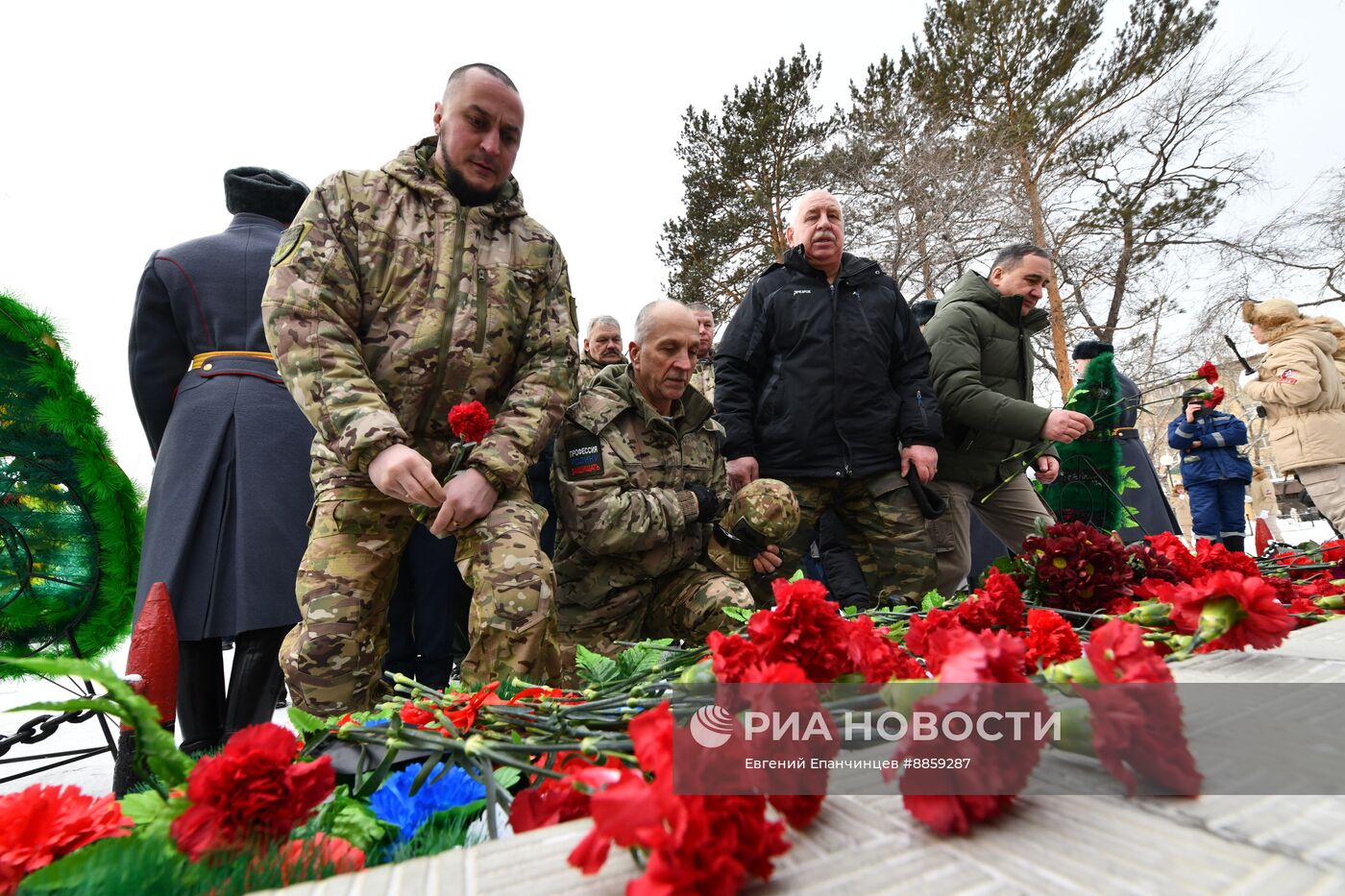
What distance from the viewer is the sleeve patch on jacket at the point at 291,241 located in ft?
6.04

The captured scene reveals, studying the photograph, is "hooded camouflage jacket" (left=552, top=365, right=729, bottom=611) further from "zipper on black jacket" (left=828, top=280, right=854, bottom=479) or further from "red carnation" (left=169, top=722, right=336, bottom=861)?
"red carnation" (left=169, top=722, right=336, bottom=861)

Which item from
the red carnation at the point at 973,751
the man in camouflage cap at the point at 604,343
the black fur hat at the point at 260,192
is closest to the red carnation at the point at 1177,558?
the red carnation at the point at 973,751

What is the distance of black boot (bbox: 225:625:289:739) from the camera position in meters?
2.05

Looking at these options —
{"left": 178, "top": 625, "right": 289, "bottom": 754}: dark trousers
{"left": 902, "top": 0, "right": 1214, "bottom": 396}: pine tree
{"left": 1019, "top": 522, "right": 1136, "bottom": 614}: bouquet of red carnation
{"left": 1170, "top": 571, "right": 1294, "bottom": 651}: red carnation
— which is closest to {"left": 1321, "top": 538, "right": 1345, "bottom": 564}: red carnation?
{"left": 1019, "top": 522, "right": 1136, "bottom": 614}: bouquet of red carnation

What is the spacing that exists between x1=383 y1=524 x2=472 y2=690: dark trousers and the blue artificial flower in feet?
6.31

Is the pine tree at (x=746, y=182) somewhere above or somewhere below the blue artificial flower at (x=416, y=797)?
above

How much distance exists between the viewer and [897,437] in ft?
10.3

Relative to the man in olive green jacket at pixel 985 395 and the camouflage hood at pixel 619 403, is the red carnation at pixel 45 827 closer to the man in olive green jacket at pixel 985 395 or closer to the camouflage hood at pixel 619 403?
the camouflage hood at pixel 619 403

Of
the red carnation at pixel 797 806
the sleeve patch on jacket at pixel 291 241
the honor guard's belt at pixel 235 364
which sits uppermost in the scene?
the sleeve patch on jacket at pixel 291 241

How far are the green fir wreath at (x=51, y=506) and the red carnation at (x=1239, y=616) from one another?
265 cm

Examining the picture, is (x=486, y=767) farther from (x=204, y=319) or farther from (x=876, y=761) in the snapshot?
(x=204, y=319)

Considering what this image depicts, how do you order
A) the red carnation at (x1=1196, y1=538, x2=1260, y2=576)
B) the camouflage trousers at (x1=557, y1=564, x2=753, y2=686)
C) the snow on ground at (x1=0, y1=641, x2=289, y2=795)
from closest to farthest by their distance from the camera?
the red carnation at (x1=1196, y1=538, x2=1260, y2=576) → the snow on ground at (x1=0, y1=641, x2=289, y2=795) → the camouflage trousers at (x1=557, y1=564, x2=753, y2=686)

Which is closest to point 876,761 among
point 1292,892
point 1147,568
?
point 1292,892

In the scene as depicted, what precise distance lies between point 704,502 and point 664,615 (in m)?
0.45
